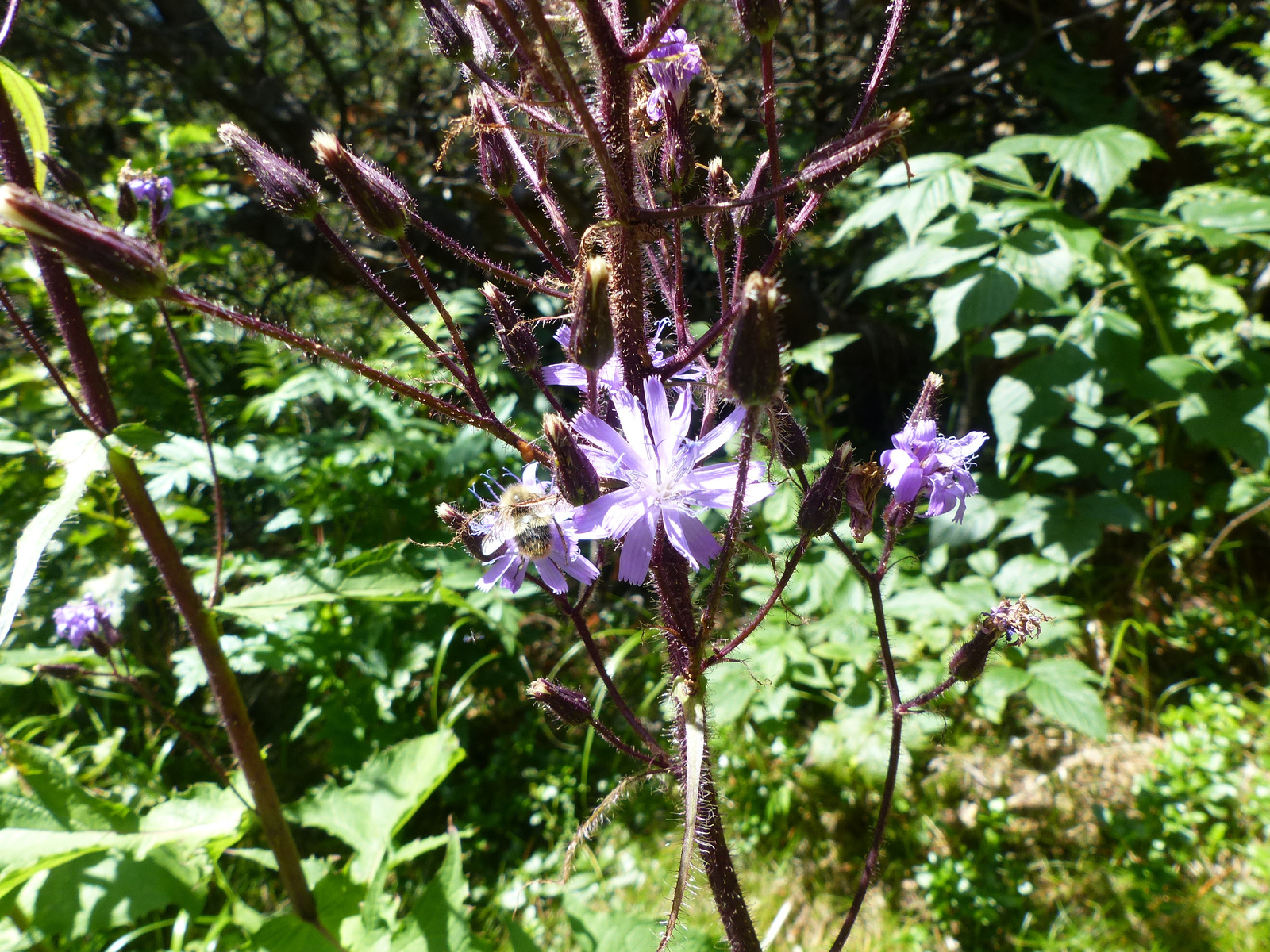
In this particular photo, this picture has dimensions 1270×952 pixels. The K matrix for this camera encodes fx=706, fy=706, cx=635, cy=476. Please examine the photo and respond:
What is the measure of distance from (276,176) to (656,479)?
596mm

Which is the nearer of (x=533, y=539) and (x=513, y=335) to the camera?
(x=533, y=539)

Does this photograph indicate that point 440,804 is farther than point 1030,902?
Yes

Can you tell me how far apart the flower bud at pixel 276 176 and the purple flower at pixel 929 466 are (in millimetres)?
816

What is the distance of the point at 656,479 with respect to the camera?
0.82m

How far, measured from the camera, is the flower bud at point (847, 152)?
0.68 metres

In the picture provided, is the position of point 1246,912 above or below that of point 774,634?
below

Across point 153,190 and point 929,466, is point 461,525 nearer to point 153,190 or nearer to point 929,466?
point 929,466

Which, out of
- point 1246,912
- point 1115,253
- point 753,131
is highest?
point 753,131

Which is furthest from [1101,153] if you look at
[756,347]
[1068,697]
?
[756,347]

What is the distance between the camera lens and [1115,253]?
2.32m

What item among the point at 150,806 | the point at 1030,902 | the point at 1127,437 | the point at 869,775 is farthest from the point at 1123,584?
the point at 150,806

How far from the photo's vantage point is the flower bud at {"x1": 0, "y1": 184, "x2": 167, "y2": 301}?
2.15 ft

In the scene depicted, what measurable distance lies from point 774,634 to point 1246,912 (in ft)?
4.83

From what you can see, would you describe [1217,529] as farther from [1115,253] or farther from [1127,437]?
[1115,253]
